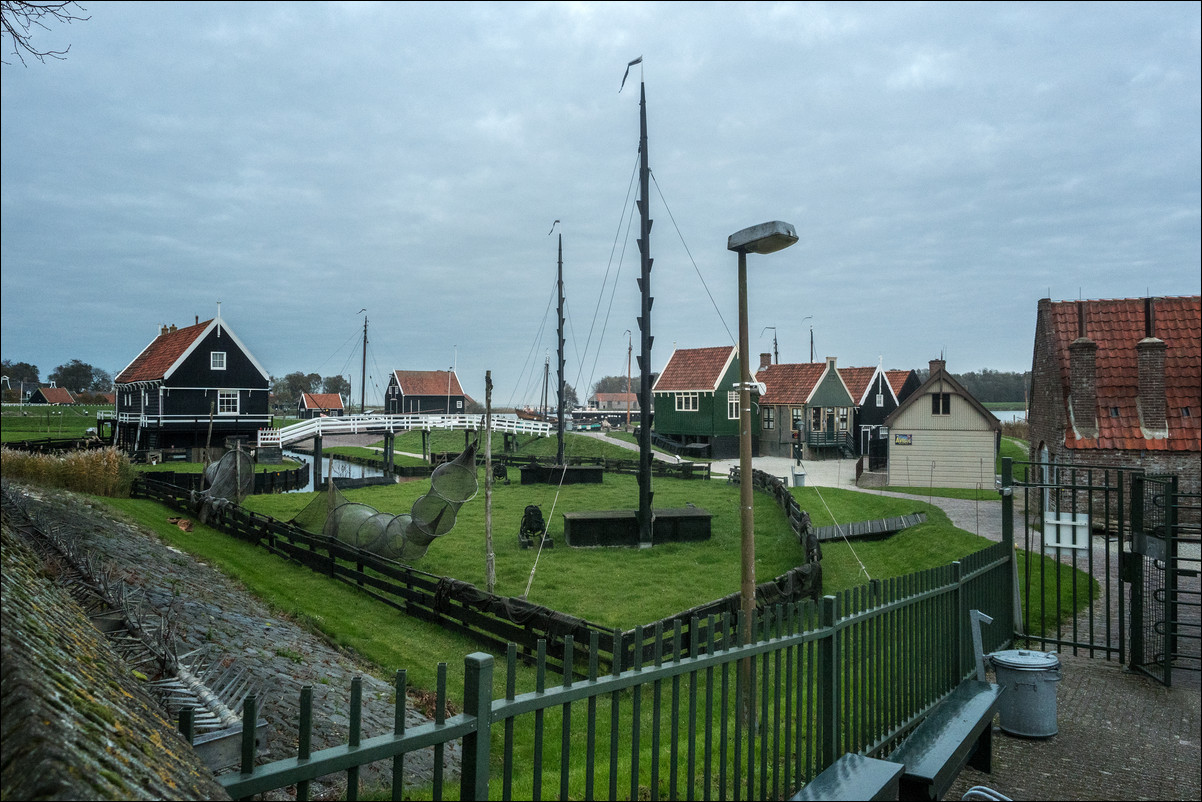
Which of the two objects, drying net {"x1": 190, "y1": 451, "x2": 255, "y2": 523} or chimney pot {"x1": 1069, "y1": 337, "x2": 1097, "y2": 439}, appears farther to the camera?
drying net {"x1": 190, "y1": 451, "x2": 255, "y2": 523}

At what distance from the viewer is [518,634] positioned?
38.0ft

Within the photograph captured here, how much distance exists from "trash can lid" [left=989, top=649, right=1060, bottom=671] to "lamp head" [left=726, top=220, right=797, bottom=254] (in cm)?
501

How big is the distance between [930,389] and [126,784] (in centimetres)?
3525

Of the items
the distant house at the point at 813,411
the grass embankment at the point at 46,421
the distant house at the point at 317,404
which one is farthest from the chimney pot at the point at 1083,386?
the distant house at the point at 317,404

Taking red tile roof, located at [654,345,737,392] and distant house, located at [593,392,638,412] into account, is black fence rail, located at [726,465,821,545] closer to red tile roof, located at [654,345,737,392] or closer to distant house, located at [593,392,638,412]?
red tile roof, located at [654,345,737,392]

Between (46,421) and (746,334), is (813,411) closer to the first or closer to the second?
(746,334)

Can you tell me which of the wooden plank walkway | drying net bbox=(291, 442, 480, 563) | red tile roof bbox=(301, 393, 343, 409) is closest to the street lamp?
drying net bbox=(291, 442, 480, 563)

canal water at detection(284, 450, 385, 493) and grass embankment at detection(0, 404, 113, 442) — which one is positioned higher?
grass embankment at detection(0, 404, 113, 442)

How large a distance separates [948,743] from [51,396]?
133m

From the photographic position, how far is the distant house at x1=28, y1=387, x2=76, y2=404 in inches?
4161

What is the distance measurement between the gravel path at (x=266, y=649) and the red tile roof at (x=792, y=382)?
1604 inches

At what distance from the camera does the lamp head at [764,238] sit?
23.9 ft

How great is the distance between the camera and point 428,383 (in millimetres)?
82875

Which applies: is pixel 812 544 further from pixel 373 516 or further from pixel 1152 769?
pixel 373 516
